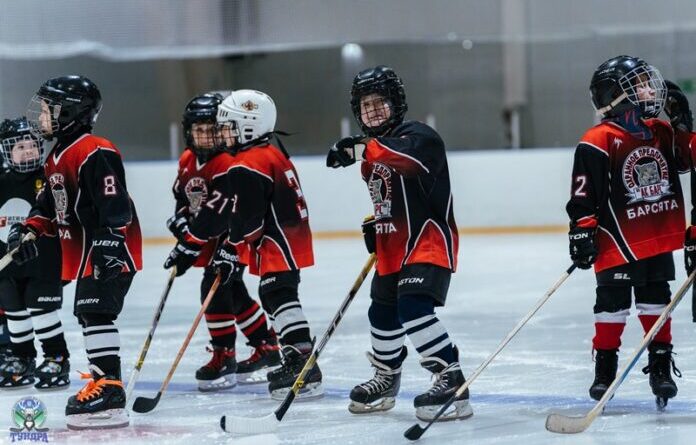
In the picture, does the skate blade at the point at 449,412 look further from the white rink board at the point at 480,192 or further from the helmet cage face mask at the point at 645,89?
the white rink board at the point at 480,192

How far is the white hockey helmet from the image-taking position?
3791 mm

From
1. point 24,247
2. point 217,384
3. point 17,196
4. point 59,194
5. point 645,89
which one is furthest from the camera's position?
point 17,196

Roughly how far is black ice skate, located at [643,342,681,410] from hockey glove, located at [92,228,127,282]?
1598 millimetres

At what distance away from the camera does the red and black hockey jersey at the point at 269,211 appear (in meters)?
3.72

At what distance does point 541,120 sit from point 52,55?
3.83m

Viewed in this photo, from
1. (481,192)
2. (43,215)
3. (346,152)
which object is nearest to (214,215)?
(43,215)

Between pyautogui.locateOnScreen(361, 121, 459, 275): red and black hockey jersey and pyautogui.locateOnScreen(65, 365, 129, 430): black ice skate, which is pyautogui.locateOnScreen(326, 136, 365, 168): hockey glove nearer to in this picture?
pyautogui.locateOnScreen(361, 121, 459, 275): red and black hockey jersey

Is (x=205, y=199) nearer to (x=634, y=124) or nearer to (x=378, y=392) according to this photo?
(x=378, y=392)

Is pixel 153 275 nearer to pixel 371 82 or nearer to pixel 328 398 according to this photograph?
pixel 328 398

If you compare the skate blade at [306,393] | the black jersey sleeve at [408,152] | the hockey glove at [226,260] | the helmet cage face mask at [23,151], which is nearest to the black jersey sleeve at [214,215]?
the hockey glove at [226,260]

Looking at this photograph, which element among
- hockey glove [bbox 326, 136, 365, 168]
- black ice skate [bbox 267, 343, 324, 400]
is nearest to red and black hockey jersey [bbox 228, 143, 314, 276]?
black ice skate [bbox 267, 343, 324, 400]

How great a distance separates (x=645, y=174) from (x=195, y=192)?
1.63 m

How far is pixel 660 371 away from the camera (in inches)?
133

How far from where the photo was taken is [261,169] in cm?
375
